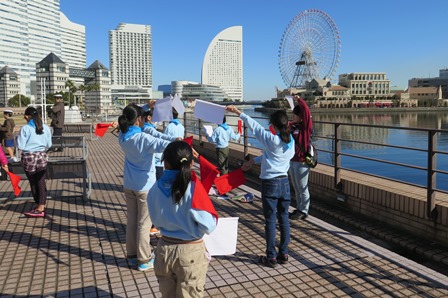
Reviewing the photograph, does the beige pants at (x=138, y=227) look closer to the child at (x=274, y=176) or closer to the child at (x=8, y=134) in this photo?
the child at (x=274, y=176)

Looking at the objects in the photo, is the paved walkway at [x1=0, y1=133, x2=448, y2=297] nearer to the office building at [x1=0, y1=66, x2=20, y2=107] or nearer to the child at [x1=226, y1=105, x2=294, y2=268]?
the child at [x1=226, y1=105, x2=294, y2=268]

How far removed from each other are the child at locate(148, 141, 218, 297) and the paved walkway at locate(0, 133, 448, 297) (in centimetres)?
115

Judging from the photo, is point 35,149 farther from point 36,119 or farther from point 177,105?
point 177,105

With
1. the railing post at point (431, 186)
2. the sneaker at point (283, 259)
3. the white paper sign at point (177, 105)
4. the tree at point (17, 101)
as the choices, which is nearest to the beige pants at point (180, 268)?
the sneaker at point (283, 259)

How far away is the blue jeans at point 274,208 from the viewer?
4113 millimetres

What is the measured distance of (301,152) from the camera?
577cm

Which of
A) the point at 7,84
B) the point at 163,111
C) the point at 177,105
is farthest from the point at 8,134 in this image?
the point at 7,84

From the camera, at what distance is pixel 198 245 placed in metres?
2.58

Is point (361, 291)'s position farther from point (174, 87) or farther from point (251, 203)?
point (174, 87)

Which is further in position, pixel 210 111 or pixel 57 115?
pixel 57 115

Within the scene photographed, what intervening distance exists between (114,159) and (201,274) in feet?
34.7

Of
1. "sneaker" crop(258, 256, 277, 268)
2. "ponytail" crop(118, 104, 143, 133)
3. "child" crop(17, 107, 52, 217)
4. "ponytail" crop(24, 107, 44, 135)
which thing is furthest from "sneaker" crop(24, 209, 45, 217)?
"sneaker" crop(258, 256, 277, 268)

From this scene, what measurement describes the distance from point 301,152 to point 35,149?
412cm

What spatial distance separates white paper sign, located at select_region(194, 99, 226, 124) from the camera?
4.50 m
